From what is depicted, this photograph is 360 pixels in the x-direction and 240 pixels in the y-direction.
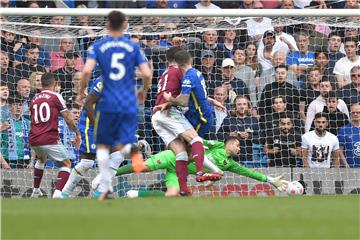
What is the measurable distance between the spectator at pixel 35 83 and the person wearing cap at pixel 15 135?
26 cm

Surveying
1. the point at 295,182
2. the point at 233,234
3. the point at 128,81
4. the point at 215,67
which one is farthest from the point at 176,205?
the point at 215,67

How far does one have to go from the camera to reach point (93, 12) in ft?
49.0

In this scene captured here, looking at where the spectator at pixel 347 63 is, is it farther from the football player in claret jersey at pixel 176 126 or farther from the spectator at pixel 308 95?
the football player in claret jersey at pixel 176 126

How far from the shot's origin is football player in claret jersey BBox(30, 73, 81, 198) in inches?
572

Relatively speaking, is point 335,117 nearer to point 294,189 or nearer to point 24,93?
point 294,189

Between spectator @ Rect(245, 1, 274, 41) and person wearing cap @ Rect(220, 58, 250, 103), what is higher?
spectator @ Rect(245, 1, 274, 41)

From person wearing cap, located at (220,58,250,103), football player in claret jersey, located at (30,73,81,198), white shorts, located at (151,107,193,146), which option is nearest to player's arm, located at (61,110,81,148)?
football player in claret jersey, located at (30,73,81,198)

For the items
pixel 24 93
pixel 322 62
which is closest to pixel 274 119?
pixel 322 62

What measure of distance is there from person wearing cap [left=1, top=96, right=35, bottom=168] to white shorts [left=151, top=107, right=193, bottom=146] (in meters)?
3.00

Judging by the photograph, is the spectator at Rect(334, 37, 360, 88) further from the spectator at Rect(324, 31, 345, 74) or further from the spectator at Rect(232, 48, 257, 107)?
the spectator at Rect(232, 48, 257, 107)

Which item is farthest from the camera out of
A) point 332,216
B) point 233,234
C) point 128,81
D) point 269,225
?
point 128,81

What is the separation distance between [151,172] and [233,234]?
782cm

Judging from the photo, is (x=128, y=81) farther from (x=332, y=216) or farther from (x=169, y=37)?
(x=169, y=37)

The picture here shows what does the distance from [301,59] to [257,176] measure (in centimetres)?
307
